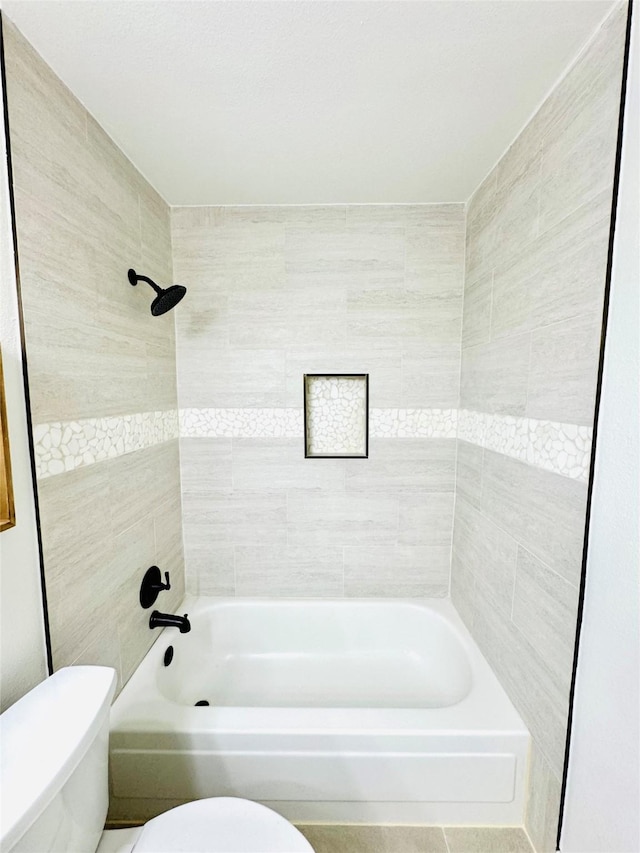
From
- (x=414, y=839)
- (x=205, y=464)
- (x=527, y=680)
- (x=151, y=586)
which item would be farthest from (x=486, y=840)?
(x=205, y=464)

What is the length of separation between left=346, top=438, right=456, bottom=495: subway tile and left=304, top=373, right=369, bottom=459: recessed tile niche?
71 millimetres

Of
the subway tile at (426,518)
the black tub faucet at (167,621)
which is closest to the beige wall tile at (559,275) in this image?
the subway tile at (426,518)

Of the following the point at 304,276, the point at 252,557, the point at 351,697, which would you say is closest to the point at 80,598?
the point at 252,557

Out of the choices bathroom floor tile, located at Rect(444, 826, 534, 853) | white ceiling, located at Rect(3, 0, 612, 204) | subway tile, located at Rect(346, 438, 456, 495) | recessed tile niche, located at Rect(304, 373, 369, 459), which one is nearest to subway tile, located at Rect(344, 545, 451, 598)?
subway tile, located at Rect(346, 438, 456, 495)

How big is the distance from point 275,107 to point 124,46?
0.41 meters

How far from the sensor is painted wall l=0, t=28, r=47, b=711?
0.85 metres

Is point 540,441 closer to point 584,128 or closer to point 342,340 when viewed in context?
point 584,128

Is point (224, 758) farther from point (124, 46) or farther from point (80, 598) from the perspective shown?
point (124, 46)

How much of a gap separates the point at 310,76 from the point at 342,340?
968 mm

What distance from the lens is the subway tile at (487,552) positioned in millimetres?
1320

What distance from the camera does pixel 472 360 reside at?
167 centimetres

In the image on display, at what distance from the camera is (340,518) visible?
1.90 metres

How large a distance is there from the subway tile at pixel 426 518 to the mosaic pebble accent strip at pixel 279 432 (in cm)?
32

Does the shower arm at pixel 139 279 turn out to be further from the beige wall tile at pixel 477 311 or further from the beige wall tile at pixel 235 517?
the beige wall tile at pixel 477 311
